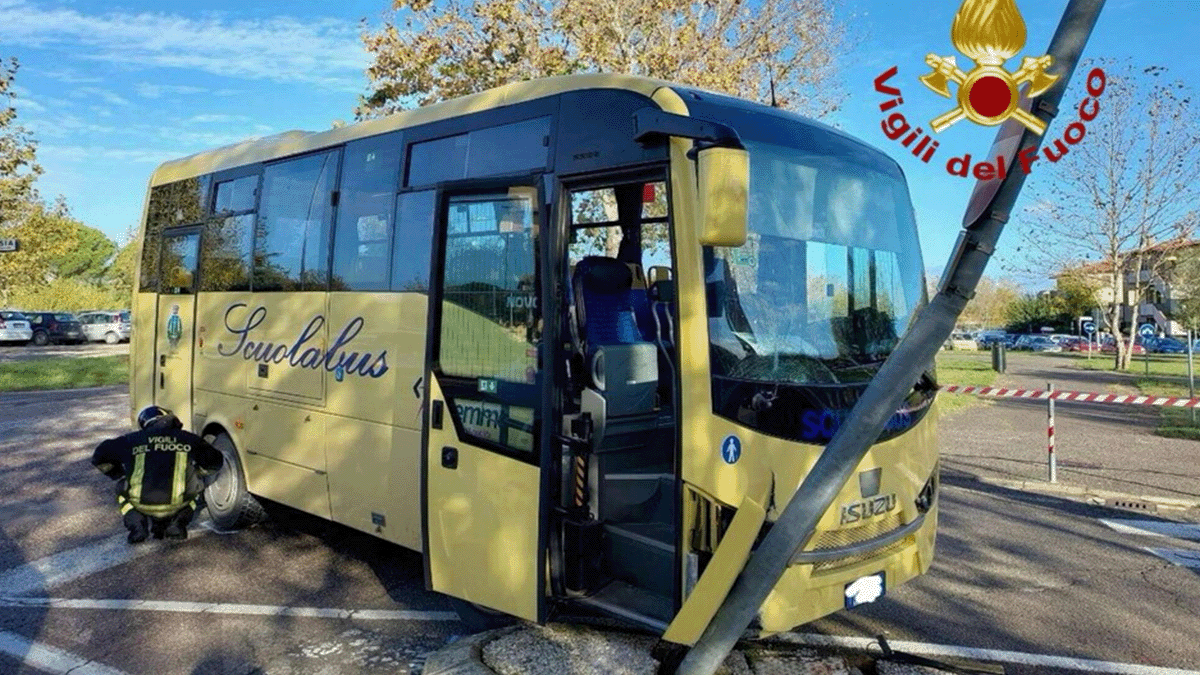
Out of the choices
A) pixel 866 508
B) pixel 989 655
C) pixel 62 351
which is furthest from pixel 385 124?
pixel 62 351

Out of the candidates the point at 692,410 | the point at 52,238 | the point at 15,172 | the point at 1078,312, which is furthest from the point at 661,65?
the point at 1078,312

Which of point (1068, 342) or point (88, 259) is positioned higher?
point (88, 259)

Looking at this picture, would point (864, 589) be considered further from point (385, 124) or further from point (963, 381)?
point (963, 381)

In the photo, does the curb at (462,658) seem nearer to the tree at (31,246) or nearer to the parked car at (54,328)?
the tree at (31,246)

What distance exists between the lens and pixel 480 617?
504cm

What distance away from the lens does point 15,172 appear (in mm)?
26453

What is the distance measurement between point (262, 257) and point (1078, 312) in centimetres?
6546

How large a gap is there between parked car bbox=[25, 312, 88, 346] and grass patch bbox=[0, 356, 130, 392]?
16849 mm

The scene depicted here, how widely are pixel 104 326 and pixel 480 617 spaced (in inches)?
1749

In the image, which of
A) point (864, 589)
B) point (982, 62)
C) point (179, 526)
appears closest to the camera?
point (982, 62)

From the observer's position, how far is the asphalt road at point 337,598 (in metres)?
4.87

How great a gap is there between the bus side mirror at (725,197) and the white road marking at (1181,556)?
597 cm

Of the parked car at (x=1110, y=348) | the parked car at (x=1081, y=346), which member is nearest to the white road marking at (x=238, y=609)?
the parked car at (x=1110, y=348)

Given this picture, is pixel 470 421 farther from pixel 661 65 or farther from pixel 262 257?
pixel 661 65
